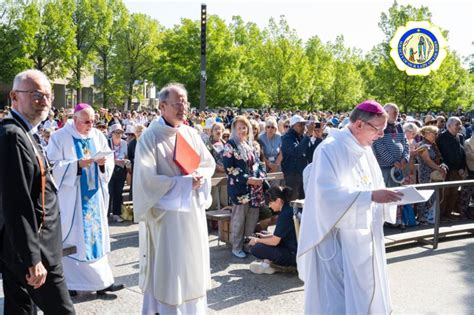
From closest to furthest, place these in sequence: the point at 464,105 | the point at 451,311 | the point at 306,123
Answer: the point at 451,311, the point at 306,123, the point at 464,105

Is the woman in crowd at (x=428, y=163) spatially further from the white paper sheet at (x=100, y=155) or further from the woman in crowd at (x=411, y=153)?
the white paper sheet at (x=100, y=155)

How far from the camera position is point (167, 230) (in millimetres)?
4418

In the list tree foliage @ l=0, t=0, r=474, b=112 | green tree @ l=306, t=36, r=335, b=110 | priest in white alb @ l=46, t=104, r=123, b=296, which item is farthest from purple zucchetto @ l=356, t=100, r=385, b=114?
green tree @ l=306, t=36, r=335, b=110

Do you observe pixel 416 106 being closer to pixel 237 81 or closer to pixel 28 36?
pixel 237 81

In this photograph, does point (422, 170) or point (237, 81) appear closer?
point (422, 170)

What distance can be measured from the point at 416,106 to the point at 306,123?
2897 centimetres

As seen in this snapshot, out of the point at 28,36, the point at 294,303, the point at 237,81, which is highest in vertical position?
the point at 28,36

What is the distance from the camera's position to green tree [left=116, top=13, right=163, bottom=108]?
45.4 meters

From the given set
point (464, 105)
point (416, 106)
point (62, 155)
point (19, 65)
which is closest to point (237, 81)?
point (416, 106)

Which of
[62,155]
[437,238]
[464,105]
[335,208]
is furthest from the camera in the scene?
[464,105]

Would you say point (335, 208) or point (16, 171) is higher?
point (16, 171)

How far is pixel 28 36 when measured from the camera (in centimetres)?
3656

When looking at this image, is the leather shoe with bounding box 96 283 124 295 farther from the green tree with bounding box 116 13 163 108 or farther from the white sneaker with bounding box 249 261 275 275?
the green tree with bounding box 116 13 163 108

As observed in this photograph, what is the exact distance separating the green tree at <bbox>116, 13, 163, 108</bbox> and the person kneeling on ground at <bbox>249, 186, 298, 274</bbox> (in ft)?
132
